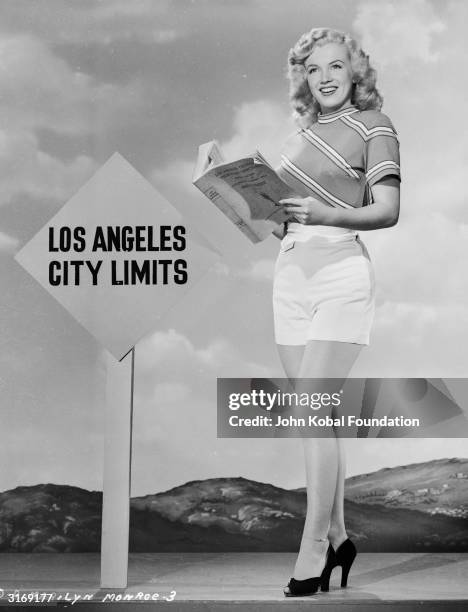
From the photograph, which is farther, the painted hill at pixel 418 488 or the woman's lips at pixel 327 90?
the painted hill at pixel 418 488

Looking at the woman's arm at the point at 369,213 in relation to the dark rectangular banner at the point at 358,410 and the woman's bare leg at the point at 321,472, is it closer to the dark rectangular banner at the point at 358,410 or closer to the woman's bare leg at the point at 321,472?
the woman's bare leg at the point at 321,472

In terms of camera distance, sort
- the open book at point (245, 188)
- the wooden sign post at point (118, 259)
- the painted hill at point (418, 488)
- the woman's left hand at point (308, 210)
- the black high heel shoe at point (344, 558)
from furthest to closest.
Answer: the painted hill at point (418, 488), the wooden sign post at point (118, 259), the black high heel shoe at point (344, 558), the woman's left hand at point (308, 210), the open book at point (245, 188)

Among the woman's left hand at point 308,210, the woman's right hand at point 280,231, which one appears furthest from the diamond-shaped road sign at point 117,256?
the woman's left hand at point 308,210

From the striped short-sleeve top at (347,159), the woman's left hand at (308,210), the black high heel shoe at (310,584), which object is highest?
the striped short-sleeve top at (347,159)

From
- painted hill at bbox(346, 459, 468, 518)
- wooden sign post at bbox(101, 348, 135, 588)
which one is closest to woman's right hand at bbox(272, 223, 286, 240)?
wooden sign post at bbox(101, 348, 135, 588)

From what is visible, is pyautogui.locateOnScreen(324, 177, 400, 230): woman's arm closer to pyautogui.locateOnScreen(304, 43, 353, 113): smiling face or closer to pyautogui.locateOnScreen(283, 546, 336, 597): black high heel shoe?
pyautogui.locateOnScreen(304, 43, 353, 113): smiling face

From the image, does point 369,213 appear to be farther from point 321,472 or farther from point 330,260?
point 321,472

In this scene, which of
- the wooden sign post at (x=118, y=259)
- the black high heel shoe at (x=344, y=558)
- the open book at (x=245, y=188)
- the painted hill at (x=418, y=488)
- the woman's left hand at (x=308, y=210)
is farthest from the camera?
the painted hill at (x=418, y=488)

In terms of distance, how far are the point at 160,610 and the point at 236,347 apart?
0.71 metres

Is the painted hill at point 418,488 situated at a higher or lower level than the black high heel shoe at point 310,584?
higher

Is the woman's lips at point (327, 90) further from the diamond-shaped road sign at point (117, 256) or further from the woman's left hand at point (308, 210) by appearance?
the diamond-shaped road sign at point (117, 256)

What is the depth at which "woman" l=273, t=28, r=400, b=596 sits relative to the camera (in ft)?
6.59

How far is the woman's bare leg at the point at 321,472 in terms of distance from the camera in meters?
2.01

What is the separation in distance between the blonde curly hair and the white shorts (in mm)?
344
